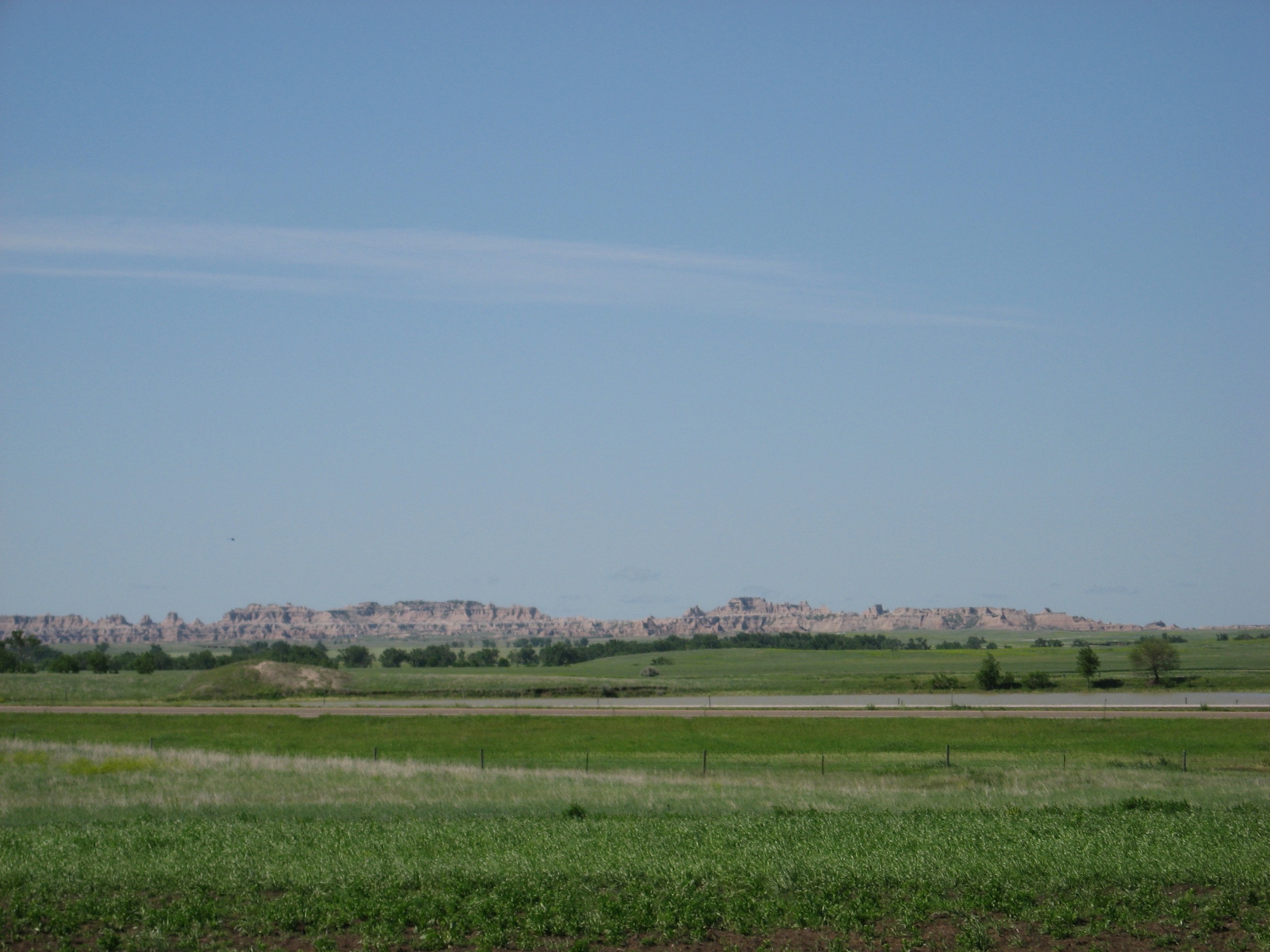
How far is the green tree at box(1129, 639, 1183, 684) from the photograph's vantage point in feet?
307

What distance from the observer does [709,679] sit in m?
113

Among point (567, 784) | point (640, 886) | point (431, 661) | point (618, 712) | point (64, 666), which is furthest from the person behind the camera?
point (431, 661)

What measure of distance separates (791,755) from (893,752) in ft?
16.5

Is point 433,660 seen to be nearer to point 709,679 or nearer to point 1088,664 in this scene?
point 709,679

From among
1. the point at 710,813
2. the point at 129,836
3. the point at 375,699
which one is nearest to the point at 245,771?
the point at 129,836

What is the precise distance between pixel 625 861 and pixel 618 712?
53760 millimetres

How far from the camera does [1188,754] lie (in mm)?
44406

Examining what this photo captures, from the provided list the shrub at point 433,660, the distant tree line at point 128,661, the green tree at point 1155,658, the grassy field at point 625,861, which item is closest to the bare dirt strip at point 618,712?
the distant tree line at point 128,661

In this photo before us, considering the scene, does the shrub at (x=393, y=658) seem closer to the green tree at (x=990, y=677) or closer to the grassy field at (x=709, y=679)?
the grassy field at (x=709, y=679)

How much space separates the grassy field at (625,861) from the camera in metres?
14.7

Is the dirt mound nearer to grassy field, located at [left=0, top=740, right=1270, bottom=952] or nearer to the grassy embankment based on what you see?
the grassy embankment

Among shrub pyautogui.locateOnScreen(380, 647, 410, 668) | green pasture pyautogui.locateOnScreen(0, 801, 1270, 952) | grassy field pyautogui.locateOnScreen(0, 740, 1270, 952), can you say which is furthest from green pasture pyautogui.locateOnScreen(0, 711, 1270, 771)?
shrub pyautogui.locateOnScreen(380, 647, 410, 668)

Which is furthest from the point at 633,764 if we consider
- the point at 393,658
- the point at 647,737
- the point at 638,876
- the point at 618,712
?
the point at 393,658

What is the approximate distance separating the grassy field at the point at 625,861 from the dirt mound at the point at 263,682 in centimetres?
5981
